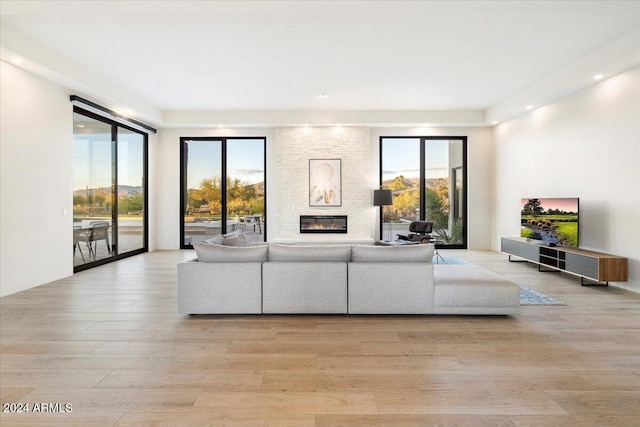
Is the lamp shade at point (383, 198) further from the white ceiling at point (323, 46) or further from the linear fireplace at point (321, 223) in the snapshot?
the white ceiling at point (323, 46)

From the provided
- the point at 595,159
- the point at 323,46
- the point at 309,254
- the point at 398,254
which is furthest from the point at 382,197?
the point at 309,254

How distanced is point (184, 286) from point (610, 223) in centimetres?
598

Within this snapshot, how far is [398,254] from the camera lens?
388 cm

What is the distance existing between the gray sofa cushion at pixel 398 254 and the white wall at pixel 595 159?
3.33 m

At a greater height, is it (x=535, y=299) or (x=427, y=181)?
(x=427, y=181)

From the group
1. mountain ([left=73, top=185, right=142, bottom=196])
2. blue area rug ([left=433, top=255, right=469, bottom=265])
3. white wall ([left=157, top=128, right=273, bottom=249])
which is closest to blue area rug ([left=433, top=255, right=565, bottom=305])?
blue area rug ([left=433, top=255, right=469, bottom=265])

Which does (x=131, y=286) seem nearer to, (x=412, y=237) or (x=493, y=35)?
(x=412, y=237)

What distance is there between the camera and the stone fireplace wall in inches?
354

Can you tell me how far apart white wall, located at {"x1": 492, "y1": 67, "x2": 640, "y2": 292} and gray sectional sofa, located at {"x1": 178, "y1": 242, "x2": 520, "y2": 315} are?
8.86ft

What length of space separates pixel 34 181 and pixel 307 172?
17.7 ft

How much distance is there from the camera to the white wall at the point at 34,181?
4863 mm

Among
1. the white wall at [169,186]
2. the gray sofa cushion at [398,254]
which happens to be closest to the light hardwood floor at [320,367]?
the gray sofa cushion at [398,254]

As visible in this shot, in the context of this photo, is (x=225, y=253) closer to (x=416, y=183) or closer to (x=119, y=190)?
(x=119, y=190)

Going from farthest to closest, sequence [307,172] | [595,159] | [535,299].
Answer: [307,172] → [595,159] → [535,299]
